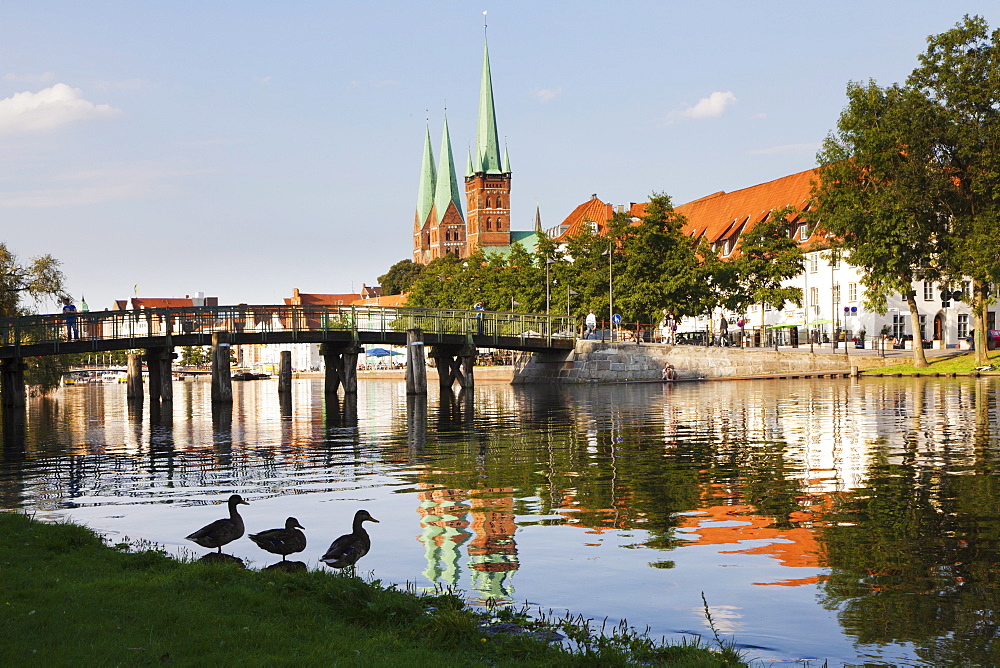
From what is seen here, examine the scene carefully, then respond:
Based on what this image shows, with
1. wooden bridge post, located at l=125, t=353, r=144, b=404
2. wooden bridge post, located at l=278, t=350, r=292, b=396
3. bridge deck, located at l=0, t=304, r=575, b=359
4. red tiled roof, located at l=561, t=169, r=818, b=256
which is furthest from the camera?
red tiled roof, located at l=561, t=169, r=818, b=256

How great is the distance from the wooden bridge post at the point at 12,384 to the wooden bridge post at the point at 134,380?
35.8 feet

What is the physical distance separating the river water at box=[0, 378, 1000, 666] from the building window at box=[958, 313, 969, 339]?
53664 mm

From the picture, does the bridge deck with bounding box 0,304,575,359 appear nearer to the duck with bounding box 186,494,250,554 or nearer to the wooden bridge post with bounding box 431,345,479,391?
the wooden bridge post with bounding box 431,345,479,391

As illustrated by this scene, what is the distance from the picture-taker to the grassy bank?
26.2ft

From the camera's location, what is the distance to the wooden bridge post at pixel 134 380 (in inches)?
2721

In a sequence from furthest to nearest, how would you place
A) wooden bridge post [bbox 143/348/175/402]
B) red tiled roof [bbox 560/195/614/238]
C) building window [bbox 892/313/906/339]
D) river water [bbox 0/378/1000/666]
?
red tiled roof [bbox 560/195/614/238]
building window [bbox 892/313/906/339]
wooden bridge post [bbox 143/348/175/402]
river water [bbox 0/378/1000/666]

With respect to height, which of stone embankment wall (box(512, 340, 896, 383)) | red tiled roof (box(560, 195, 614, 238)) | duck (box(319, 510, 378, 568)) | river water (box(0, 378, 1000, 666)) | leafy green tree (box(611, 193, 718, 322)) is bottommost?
river water (box(0, 378, 1000, 666))

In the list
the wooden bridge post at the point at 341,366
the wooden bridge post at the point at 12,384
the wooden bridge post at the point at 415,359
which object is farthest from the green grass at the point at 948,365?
the wooden bridge post at the point at 12,384

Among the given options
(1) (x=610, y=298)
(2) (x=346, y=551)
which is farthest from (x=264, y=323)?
(2) (x=346, y=551)

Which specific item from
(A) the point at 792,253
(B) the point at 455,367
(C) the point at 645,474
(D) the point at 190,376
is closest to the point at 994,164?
(A) the point at 792,253

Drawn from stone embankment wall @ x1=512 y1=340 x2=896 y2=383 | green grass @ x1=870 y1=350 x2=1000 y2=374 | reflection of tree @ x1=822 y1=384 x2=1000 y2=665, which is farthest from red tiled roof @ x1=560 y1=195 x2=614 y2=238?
reflection of tree @ x1=822 y1=384 x2=1000 y2=665

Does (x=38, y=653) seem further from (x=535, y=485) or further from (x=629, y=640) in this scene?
(x=535, y=485)

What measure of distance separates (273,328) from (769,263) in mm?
40311

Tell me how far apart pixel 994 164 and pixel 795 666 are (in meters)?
59.7
